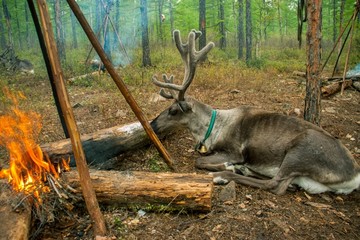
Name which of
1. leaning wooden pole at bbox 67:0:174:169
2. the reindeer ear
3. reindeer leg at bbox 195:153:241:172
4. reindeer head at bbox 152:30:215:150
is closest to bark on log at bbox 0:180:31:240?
leaning wooden pole at bbox 67:0:174:169

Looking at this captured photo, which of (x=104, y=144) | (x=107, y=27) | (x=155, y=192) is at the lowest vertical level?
(x=155, y=192)

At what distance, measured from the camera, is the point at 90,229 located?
3002mm

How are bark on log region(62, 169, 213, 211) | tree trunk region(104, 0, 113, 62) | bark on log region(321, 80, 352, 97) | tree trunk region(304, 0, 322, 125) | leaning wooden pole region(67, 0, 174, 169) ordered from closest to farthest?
bark on log region(62, 169, 213, 211), leaning wooden pole region(67, 0, 174, 169), tree trunk region(304, 0, 322, 125), bark on log region(321, 80, 352, 97), tree trunk region(104, 0, 113, 62)

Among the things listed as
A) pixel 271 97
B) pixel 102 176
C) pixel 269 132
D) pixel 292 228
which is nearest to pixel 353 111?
pixel 271 97

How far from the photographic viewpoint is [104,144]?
441cm

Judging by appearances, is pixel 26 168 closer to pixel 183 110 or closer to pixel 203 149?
pixel 183 110

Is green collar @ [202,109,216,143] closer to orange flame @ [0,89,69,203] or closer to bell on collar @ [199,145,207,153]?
bell on collar @ [199,145,207,153]

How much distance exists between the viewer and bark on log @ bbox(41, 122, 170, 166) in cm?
405

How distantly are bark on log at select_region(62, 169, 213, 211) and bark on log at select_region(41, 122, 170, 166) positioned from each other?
29.2 inches

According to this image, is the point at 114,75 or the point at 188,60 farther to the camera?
the point at 188,60

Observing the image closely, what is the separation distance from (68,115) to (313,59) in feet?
12.6

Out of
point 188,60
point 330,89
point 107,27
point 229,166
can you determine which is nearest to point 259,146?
point 229,166

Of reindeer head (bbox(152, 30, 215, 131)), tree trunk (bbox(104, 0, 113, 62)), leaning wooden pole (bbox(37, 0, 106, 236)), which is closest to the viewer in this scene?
leaning wooden pole (bbox(37, 0, 106, 236))

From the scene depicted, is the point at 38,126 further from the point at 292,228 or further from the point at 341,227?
the point at 341,227
